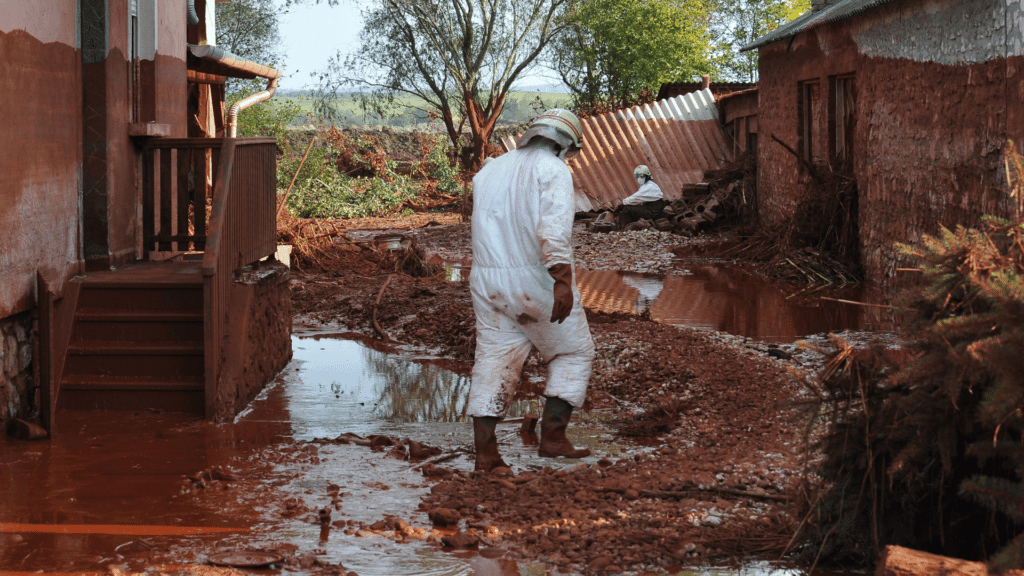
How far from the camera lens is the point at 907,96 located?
10.1m

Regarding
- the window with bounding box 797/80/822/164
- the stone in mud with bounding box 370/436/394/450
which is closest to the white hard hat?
the stone in mud with bounding box 370/436/394/450

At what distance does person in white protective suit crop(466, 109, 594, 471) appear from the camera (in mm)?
5188

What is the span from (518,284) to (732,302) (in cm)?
553

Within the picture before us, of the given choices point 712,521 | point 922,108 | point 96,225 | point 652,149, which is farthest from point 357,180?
point 712,521

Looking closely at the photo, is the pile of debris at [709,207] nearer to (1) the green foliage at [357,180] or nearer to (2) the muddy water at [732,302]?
(2) the muddy water at [732,302]

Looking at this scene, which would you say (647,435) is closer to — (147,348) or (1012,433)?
(1012,433)

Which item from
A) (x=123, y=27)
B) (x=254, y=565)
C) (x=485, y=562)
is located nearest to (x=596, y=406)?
(x=485, y=562)

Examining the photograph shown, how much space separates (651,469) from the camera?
500 centimetres

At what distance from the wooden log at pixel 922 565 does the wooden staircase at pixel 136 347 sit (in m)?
4.56

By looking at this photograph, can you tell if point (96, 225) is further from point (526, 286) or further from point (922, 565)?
point (922, 565)

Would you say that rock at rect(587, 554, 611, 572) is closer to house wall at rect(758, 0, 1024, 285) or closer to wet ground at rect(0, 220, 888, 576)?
wet ground at rect(0, 220, 888, 576)

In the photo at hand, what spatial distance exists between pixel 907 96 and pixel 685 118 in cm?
1080

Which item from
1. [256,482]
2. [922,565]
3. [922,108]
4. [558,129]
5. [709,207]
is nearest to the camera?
[922,565]

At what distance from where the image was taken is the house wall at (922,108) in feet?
26.3
